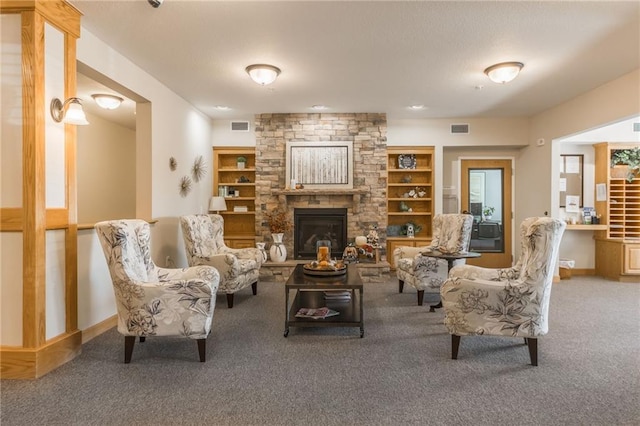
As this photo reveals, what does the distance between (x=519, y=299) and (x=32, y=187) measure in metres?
3.62

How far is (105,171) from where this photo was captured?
665 cm

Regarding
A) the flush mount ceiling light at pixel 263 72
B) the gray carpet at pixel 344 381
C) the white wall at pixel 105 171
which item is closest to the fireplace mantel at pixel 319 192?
the flush mount ceiling light at pixel 263 72

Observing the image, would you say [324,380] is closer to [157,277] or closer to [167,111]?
[157,277]

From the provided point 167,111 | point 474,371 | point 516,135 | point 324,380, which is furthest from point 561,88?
point 167,111

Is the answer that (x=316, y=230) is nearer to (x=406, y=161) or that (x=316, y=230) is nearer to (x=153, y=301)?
(x=406, y=161)

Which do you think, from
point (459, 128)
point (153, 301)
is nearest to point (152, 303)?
point (153, 301)

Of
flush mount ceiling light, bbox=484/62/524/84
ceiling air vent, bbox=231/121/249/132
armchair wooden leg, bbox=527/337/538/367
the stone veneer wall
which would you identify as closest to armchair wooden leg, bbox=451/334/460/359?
armchair wooden leg, bbox=527/337/538/367

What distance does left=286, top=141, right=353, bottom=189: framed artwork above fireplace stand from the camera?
20.5ft

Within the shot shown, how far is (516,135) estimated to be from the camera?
654 centimetres

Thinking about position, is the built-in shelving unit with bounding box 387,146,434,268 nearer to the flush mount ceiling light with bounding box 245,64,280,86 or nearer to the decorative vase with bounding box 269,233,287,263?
the decorative vase with bounding box 269,233,287,263

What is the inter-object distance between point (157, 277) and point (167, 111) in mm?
2570

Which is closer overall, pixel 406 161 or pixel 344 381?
pixel 344 381

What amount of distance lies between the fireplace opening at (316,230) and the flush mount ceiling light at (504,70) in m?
3.08

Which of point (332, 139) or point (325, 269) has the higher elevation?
point (332, 139)
